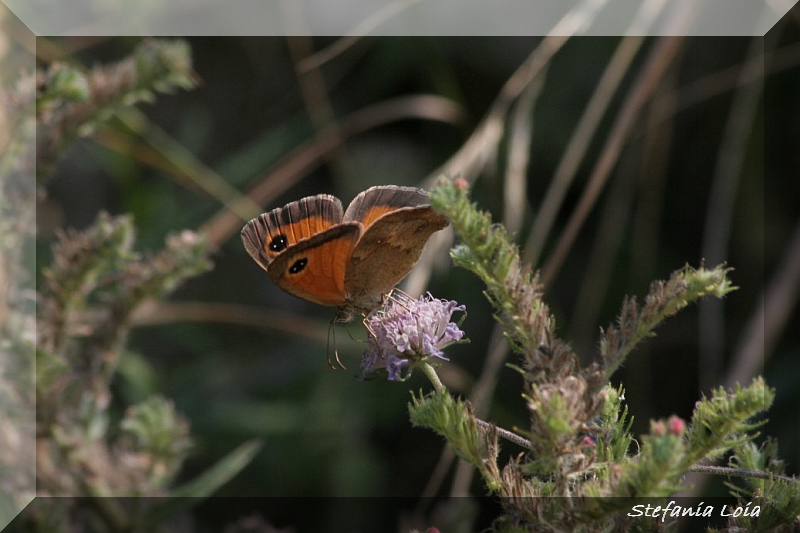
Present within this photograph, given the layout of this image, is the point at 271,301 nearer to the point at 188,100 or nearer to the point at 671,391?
the point at 188,100

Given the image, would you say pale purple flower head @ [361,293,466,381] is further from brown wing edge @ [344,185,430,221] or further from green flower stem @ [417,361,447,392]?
brown wing edge @ [344,185,430,221]

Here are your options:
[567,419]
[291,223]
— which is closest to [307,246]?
[291,223]

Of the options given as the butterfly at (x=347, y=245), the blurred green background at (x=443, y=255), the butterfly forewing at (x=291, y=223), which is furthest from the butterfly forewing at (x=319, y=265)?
the blurred green background at (x=443, y=255)

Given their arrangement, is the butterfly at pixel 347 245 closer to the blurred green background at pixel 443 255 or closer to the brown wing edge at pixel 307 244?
the brown wing edge at pixel 307 244

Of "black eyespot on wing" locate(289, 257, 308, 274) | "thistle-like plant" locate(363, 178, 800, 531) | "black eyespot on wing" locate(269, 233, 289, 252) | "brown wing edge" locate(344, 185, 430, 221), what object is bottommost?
"thistle-like plant" locate(363, 178, 800, 531)

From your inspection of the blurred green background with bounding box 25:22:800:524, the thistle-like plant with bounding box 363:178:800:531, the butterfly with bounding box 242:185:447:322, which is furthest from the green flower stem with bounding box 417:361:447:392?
the blurred green background with bounding box 25:22:800:524
